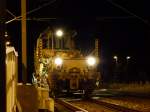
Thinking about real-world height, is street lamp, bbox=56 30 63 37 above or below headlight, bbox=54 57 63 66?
above

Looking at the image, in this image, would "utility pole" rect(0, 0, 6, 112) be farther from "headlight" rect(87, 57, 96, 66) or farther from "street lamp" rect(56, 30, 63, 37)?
"street lamp" rect(56, 30, 63, 37)

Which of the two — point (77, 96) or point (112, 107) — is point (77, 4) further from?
point (112, 107)

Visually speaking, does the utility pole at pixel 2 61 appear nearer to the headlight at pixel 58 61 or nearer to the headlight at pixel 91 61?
the headlight at pixel 58 61

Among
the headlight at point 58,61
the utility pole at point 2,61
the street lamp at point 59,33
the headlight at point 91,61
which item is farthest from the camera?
the street lamp at point 59,33

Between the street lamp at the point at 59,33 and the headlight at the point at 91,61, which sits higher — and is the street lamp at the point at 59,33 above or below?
above

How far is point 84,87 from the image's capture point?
30.2 metres

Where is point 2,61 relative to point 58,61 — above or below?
below

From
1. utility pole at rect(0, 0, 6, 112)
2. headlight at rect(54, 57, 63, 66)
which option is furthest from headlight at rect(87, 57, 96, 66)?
utility pole at rect(0, 0, 6, 112)

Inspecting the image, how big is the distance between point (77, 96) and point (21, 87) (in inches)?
761

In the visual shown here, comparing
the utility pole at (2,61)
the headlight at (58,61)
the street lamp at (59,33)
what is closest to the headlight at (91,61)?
the headlight at (58,61)

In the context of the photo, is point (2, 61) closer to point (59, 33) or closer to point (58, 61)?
point (58, 61)

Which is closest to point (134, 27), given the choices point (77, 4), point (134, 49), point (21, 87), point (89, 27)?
point (134, 49)

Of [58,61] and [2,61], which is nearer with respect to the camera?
[2,61]

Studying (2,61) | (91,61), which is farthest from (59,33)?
(2,61)
